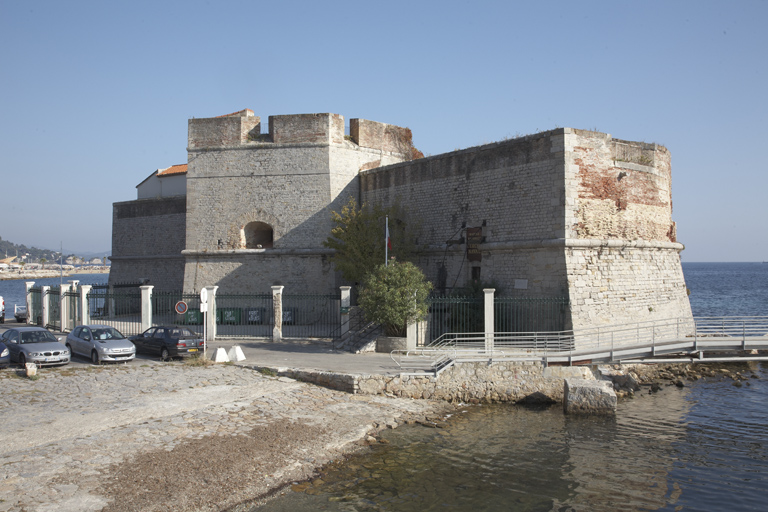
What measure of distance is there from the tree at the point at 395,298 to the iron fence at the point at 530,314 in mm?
2556

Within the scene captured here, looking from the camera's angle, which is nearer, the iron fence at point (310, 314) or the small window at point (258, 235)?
the iron fence at point (310, 314)

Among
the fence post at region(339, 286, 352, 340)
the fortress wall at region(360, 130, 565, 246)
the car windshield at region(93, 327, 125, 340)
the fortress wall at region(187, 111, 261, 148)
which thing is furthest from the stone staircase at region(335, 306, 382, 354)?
the fortress wall at region(187, 111, 261, 148)

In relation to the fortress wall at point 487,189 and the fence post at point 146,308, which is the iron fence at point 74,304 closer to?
the fence post at point 146,308

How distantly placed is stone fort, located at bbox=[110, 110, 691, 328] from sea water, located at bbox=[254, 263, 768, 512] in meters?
4.47

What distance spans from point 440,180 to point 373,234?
3.44 metres

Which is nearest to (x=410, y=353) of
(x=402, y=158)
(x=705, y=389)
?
(x=705, y=389)

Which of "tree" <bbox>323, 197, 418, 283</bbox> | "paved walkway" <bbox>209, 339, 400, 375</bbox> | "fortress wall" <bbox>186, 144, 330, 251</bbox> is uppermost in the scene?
"fortress wall" <bbox>186, 144, 330, 251</bbox>

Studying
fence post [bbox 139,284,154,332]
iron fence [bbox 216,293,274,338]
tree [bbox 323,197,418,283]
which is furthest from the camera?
iron fence [bbox 216,293,274,338]

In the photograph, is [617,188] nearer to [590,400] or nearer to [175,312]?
[590,400]

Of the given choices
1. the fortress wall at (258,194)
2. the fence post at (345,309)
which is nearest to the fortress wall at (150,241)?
the fortress wall at (258,194)

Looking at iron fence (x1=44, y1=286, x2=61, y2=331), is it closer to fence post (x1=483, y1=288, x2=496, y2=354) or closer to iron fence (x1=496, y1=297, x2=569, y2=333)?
fence post (x1=483, y1=288, x2=496, y2=354)

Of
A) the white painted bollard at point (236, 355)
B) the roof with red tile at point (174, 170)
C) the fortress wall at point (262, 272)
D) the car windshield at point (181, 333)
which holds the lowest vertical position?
the white painted bollard at point (236, 355)

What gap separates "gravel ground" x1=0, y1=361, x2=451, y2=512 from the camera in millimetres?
8734

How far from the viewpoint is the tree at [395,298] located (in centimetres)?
1758
